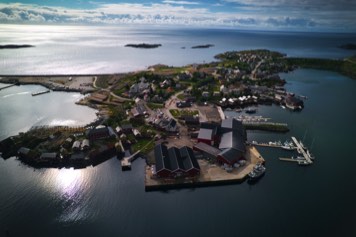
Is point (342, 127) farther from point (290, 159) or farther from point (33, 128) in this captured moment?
point (33, 128)

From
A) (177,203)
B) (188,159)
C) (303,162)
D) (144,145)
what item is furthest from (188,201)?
(303,162)

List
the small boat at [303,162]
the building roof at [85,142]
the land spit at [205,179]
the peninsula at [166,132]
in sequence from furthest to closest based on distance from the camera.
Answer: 1. the building roof at [85,142]
2. the small boat at [303,162]
3. the peninsula at [166,132]
4. the land spit at [205,179]

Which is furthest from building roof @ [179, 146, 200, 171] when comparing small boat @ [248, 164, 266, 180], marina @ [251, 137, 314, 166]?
marina @ [251, 137, 314, 166]

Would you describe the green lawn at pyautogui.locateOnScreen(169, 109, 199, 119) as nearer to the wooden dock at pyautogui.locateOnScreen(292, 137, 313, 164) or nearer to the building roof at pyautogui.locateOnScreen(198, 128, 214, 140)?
the building roof at pyautogui.locateOnScreen(198, 128, 214, 140)

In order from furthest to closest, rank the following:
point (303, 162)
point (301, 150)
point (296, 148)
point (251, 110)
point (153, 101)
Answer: point (153, 101) → point (251, 110) → point (296, 148) → point (301, 150) → point (303, 162)

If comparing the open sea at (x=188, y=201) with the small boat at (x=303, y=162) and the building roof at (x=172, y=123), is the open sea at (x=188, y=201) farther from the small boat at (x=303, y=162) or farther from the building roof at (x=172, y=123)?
the building roof at (x=172, y=123)

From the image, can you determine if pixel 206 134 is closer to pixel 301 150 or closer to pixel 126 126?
pixel 126 126

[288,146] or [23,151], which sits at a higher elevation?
[288,146]

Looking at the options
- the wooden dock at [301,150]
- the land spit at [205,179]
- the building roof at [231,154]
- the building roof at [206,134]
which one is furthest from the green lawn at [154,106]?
the wooden dock at [301,150]
